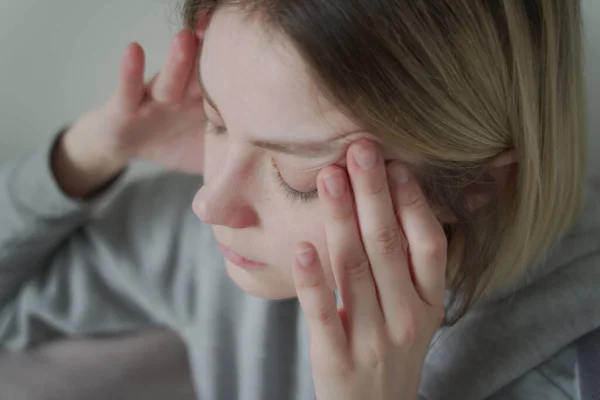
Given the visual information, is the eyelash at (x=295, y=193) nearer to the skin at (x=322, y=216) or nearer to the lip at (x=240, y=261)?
the skin at (x=322, y=216)

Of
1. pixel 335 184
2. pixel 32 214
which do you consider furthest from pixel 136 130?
pixel 335 184

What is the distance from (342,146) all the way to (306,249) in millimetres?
95

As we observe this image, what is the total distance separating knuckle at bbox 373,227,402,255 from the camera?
0.50 metres

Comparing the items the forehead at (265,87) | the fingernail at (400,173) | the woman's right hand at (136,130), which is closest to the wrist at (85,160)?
the woman's right hand at (136,130)

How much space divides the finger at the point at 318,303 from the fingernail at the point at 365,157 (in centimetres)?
9

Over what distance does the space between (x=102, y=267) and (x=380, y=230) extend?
0.56 metres

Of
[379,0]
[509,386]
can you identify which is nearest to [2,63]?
[379,0]

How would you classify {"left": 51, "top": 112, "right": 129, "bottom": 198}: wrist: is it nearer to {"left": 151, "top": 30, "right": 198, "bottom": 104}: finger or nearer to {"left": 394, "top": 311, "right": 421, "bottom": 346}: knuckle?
{"left": 151, "top": 30, "right": 198, "bottom": 104}: finger

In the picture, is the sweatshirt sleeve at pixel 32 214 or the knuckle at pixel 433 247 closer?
the knuckle at pixel 433 247

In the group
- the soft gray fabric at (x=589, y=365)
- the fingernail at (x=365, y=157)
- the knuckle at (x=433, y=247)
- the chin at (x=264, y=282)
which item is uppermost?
the fingernail at (x=365, y=157)

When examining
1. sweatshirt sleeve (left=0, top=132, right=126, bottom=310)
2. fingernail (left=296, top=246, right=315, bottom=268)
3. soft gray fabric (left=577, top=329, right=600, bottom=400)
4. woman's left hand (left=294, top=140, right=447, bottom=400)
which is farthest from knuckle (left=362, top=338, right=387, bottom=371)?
sweatshirt sleeve (left=0, top=132, right=126, bottom=310)

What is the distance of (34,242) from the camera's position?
83 cm

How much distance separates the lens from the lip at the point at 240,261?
0.61 m

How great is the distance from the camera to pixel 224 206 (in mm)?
537
